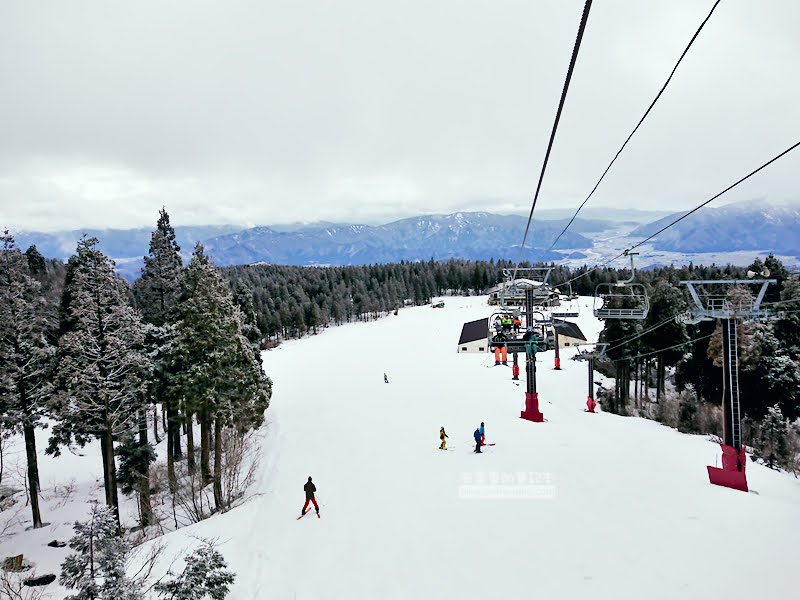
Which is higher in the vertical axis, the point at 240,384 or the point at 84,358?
the point at 84,358

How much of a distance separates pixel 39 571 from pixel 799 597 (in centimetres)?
2072

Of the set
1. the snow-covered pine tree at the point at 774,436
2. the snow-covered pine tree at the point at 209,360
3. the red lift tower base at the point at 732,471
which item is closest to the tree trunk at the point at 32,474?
the snow-covered pine tree at the point at 209,360

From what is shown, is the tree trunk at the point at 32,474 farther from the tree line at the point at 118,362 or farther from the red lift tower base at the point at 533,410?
the red lift tower base at the point at 533,410

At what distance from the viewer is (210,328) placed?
1778 cm

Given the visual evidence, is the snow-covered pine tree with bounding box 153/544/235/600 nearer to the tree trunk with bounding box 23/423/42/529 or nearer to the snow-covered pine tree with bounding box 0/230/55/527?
the snow-covered pine tree with bounding box 0/230/55/527

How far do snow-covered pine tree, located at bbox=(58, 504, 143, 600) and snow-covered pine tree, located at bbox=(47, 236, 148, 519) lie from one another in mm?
9451

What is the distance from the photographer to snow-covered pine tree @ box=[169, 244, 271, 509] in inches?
688

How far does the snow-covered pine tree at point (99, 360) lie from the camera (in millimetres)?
15078

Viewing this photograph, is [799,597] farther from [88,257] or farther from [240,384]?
[88,257]

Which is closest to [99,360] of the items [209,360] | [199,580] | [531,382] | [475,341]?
[209,360]

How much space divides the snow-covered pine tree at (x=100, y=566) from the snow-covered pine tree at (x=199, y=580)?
1.62 feet

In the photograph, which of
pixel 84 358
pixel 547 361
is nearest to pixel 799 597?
pixel 84 358

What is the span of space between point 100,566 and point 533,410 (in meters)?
17.2

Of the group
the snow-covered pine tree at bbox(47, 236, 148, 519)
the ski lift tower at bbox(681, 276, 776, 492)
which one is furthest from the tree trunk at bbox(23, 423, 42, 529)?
the ski lift tower at bbox(681, 276, 776, 492)
